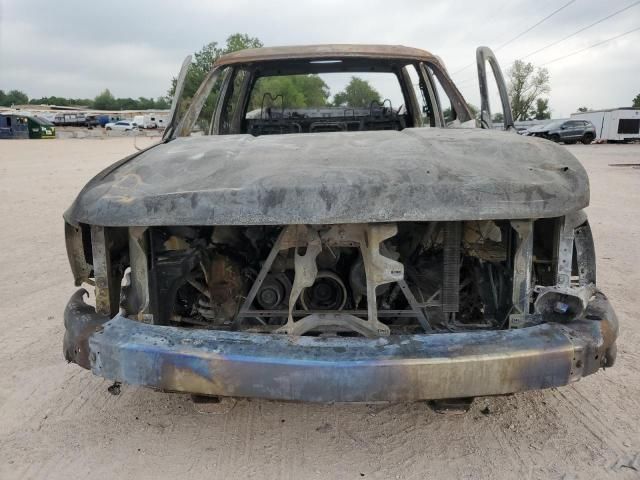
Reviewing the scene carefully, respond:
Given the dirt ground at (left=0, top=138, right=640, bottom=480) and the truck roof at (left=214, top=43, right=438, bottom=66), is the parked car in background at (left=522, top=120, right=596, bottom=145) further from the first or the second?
the dirt ground at (left=0, top=138, right=640, bottom=480)

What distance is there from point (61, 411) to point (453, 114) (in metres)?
3.20

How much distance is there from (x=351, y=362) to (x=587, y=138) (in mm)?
33333

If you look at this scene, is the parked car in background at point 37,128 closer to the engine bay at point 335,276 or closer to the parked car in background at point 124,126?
the parked car in background at point 124,126

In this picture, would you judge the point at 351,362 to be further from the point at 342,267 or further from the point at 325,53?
the point at 325,53

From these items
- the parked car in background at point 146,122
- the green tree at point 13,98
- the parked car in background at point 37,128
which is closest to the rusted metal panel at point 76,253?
the parked car in background at point 37,128

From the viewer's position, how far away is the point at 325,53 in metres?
3.84

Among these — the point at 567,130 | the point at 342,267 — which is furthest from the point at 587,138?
the point at 342,267

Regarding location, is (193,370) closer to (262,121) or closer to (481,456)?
(481,456)

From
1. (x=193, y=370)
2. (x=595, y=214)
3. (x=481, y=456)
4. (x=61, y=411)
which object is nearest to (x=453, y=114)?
(x=481, y=456)

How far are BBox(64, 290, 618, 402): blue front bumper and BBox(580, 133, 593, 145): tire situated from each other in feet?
106

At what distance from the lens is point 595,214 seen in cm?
823

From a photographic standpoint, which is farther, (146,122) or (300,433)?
(146,122)

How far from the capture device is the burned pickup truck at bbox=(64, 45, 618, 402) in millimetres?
1982

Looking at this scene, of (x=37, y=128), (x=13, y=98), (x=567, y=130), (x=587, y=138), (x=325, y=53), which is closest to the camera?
(x=325, y=53)
